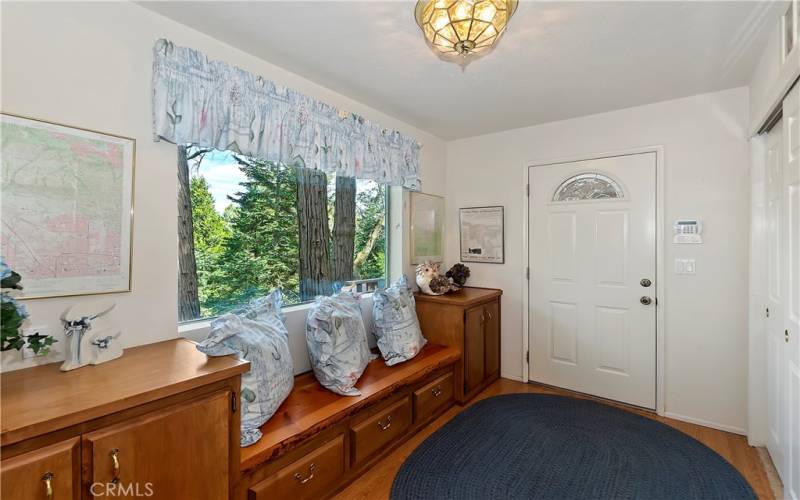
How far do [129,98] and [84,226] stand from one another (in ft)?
2.02

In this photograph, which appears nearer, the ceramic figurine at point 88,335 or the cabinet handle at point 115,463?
the cabinet handle at point 115,463

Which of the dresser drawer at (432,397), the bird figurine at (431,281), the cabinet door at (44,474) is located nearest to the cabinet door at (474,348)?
the dresser drawer at (432,397)

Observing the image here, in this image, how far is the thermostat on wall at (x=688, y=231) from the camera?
2.69 m

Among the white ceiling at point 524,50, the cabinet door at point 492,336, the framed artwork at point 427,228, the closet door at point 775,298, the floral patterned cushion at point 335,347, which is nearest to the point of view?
the white ceiling at point 524,50

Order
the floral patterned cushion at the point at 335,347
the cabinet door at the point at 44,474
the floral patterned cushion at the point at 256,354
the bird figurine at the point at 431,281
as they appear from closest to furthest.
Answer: the cabinet door at the point at 44,474 < the floral patterned cushion at the point at 256,354 < the floral patterned cushion at the point at 335,347 < the bird figurine at the point at 431,281

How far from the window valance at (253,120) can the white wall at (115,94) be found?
0.08 m

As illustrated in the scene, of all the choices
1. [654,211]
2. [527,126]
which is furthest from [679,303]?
[527,126]

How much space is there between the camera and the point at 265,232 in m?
2.39

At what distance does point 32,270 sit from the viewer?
4.70ft

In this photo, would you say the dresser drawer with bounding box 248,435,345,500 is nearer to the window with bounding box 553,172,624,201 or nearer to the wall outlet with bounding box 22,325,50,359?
the wall outlet with bounding box 22,325,50,359

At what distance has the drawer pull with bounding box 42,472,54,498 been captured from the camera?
3.38 ft

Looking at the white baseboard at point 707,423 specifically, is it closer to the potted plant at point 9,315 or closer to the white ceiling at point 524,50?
the white ceiling at point 524,50

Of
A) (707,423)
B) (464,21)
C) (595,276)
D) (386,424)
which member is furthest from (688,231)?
(386,424)

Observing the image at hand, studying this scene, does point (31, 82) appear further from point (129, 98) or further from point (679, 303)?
point (679, 303)
